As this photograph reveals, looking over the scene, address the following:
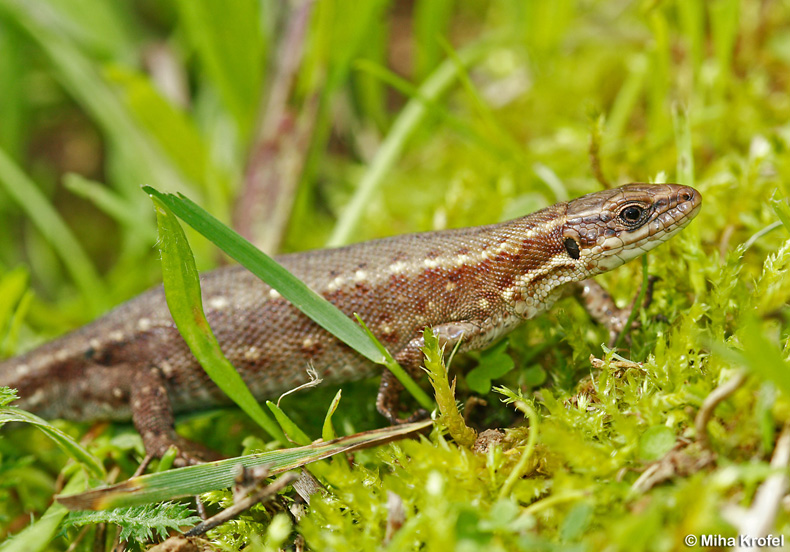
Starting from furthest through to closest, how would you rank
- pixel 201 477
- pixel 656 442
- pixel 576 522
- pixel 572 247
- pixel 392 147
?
pixel 392 147, pixel 572 247, pixel 201 477, pixel 656 442, pixel 576 522

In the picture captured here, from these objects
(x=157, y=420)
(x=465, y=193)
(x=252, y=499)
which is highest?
(x=465, y=193)

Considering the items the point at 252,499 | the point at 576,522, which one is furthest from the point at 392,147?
the point at 576,522

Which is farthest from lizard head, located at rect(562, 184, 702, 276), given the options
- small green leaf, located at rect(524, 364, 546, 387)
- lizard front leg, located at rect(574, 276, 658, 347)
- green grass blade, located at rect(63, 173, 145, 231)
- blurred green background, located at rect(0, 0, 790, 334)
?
green grass blade, located at rect(63, 173, 145, 231)

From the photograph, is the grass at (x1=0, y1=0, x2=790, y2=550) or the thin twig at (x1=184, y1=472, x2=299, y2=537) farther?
the thin twig at (x1=184, y1=472, x2=299, y2=537)

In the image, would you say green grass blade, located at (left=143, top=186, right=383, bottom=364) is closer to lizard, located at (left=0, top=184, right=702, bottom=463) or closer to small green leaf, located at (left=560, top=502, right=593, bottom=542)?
lizard, located at (left=0, top=184, right=702, bottom=463)

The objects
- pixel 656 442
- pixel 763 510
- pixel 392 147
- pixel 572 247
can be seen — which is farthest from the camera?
pixel 392 147

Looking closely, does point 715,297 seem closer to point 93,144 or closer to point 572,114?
point 572,114

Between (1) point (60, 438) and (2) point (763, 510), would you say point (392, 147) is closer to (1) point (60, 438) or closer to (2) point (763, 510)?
(1) point (60, 438)
